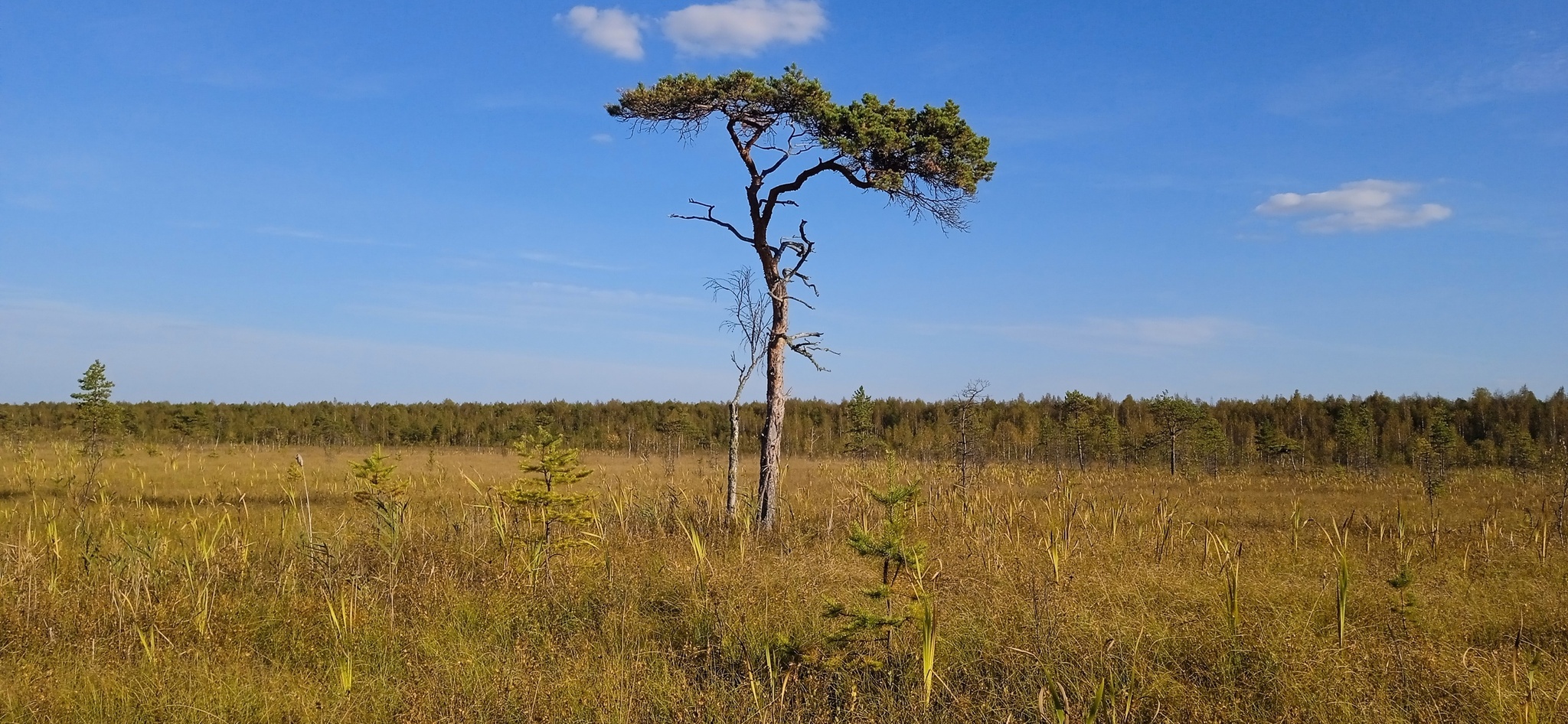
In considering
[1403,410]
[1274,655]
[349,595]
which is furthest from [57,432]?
[1403,410]

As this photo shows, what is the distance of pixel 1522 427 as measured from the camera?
1377 inches

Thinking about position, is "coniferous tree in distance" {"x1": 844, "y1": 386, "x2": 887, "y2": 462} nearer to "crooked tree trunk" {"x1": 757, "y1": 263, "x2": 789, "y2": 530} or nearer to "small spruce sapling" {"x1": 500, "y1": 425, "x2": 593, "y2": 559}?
"crooked tree trunk" {"x1": 757, "y1": 263, "x2": 789, "y2": 530}

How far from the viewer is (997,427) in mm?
43156

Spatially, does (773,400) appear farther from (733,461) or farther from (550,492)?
(550,492)

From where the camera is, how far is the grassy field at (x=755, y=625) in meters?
4.68

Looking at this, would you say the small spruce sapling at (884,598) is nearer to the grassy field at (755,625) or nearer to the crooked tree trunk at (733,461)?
the grassy field at (755,625)

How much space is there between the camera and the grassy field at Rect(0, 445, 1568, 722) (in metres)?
4.68

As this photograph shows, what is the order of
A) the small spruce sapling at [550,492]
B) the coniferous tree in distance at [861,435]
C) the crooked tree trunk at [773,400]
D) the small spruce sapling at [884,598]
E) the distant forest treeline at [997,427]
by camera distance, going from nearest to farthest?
the small spruce sapling at [884,598] → the small spruce sapling at [550,492] → the crooked tree trunk at [773,400] → the coniferous tree in distance at [861,435] → the distant forest treeline at [997,427]

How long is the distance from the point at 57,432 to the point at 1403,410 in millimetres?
61958

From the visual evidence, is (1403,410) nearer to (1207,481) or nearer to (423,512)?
(1207,481)

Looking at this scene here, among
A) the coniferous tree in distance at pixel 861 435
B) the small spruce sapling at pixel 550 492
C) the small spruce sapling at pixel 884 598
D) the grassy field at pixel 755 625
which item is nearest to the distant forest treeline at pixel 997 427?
the coniferous tree in distance at pixel 861 435

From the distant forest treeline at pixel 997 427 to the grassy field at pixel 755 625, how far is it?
20846mm

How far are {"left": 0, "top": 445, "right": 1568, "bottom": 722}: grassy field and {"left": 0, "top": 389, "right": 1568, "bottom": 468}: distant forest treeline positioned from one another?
821 inches

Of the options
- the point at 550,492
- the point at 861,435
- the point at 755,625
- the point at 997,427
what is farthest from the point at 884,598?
the point at 997,427
